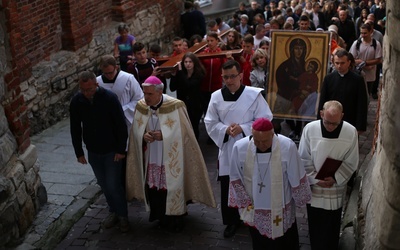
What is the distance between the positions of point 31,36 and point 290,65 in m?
4.35

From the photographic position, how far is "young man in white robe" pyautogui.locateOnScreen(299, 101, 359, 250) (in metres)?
5.71

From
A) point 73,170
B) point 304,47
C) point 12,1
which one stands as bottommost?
point 73,170

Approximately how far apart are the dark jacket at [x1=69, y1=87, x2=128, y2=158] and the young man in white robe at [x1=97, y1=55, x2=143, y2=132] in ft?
2.84

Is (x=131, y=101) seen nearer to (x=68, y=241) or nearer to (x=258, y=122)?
(x=68, y=241)

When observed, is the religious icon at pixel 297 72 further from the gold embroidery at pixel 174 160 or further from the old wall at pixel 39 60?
the old wall at pixel 39 60

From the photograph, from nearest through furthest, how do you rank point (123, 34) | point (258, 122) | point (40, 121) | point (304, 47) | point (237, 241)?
point (258, 122)
point (237, 241)
point (304, 47)
point (40, 121)
point (123, 34)

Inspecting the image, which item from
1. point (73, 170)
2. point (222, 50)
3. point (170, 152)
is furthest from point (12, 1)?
point (170, 152)

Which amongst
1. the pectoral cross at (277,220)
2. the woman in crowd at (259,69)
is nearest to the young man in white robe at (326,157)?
the pectoral cross at (277,220)

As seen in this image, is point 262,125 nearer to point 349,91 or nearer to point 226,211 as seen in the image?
point 226,211

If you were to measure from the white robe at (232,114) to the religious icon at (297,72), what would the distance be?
2.75 metres

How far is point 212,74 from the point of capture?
9.83 metres

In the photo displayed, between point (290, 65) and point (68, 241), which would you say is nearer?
point (68, 241)

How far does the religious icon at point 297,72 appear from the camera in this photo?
9.22m

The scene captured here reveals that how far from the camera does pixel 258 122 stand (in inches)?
210
